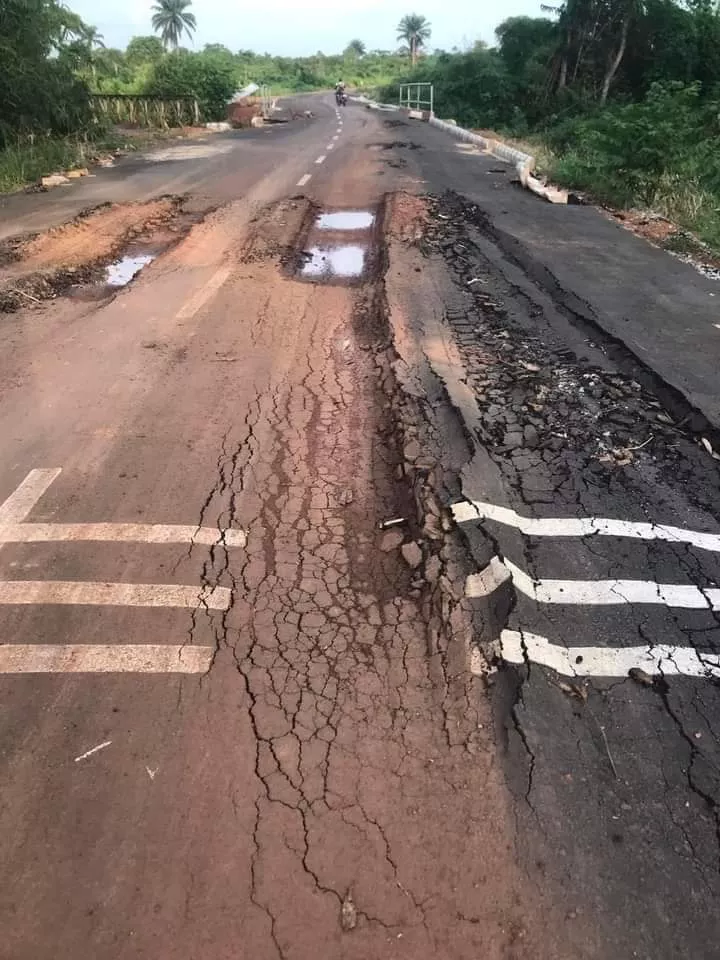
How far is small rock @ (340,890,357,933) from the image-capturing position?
2.27 meters

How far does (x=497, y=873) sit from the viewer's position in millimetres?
2402

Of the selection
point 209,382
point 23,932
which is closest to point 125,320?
point 209,382

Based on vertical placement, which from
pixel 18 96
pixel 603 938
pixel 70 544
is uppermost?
pixel 18 96

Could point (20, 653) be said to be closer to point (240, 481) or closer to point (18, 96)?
point (240, 481)

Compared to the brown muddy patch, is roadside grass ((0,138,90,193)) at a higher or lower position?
higher

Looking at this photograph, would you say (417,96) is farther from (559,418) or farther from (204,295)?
(559,418)

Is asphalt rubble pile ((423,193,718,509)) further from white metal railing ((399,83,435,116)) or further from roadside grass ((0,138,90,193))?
white metal railing ((399,83,435,116))

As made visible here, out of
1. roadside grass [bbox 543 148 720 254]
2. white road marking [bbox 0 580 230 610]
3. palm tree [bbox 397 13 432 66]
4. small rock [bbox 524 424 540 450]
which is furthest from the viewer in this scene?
palm tree [bbox 397 13 432 66]

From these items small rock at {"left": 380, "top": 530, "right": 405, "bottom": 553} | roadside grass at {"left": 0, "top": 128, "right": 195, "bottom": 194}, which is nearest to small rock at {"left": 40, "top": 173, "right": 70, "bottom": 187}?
roadside grass at {"left": 0, "top": 128, "right": 195, "bottom": 194}

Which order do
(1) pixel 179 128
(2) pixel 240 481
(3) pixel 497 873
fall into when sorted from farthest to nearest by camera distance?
(1) pixel 179 128
(2) pixel 240 481
(3) pixel 497 873

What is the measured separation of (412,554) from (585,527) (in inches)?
42.7

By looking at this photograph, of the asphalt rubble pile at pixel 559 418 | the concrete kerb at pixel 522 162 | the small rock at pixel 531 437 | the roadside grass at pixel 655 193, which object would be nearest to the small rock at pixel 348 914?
the asphalt rubble pile at pixel 559 418

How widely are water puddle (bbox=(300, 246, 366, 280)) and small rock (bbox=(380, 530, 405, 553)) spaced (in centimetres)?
550

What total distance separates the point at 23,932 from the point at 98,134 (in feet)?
76.1
